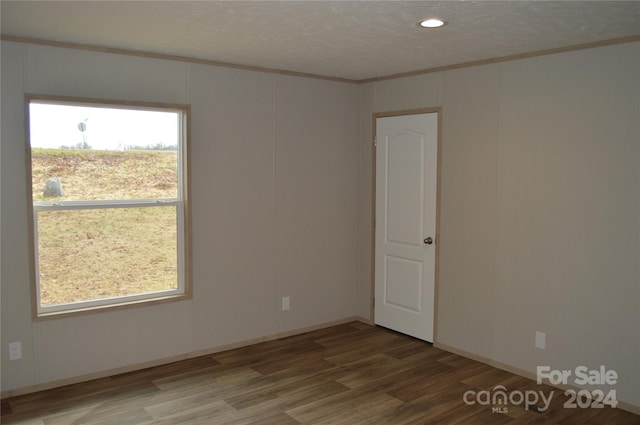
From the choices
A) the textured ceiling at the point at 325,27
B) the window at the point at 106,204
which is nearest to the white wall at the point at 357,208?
the window at the point at 106,204

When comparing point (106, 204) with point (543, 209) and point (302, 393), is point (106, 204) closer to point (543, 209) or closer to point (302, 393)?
point (302, 393)

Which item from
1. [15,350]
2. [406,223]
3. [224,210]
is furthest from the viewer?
[406,223]

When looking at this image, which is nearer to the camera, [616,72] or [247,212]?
[616,72]

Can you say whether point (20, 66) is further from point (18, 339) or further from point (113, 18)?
point (18, 339)

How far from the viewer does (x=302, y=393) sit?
384cm

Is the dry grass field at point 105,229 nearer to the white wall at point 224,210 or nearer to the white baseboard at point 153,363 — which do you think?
the white wall at point 224,210

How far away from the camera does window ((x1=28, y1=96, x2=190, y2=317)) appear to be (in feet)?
12.6

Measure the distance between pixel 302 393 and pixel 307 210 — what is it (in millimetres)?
1846

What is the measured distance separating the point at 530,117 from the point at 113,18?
115 inches

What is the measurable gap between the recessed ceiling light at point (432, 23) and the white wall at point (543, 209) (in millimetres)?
1173

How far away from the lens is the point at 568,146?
3818 mm

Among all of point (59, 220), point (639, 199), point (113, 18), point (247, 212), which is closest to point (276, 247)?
point (247, 212)

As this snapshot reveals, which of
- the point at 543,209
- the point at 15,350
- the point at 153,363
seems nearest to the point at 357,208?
the point at 543,209

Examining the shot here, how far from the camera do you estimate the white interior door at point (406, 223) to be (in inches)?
190
